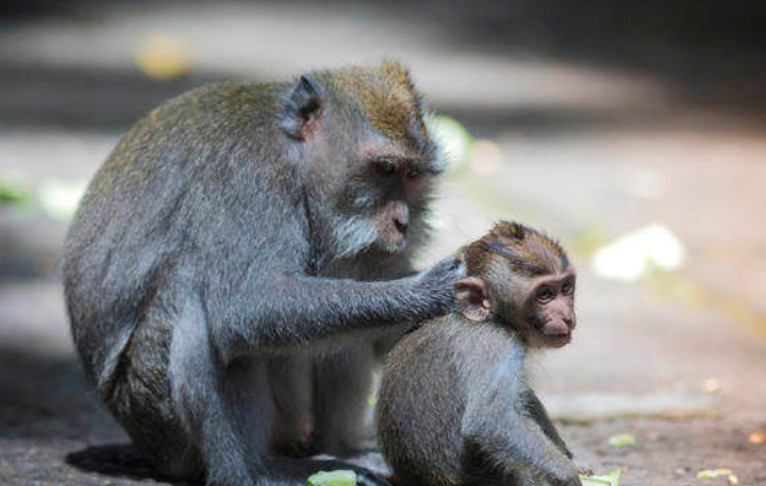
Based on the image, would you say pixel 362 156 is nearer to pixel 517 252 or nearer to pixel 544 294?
pixel 517 252

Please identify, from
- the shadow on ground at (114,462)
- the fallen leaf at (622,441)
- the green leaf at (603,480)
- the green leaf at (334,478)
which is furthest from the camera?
the fallen leaf at (622,441)

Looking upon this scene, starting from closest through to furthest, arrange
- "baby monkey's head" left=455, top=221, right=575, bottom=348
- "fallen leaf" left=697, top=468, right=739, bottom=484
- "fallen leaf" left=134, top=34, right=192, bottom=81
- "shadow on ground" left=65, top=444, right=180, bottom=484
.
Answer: "baby monkey's head" left=455, top=221, right=575, bottom=348 < "fallen leaf" left=697, top=468, right=739, bottom=484 < "shadow on ground" left=65, top=444, right=180, bottom=484 < "fallen leaf" left=134, top=34, right=192, bottom=81

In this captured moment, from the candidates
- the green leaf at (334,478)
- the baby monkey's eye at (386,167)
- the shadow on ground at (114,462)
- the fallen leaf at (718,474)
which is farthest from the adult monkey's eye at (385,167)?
the fallen leaf at (718,474)

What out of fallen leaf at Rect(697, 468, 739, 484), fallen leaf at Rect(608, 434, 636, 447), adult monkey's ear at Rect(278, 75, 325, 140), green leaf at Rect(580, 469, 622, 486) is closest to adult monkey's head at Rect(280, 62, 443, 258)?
adult monkey's ear at Rect(278, 75, 325, 140)

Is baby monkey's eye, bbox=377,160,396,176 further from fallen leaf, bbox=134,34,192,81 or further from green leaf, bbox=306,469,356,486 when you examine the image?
fallen leaf, bbox=134,34,192,81

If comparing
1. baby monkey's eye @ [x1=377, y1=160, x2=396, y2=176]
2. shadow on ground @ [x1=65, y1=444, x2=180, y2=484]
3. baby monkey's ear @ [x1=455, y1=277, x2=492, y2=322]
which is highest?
baby monkey's eye @ [x1=377, y1=160, x2=396, y2=176]

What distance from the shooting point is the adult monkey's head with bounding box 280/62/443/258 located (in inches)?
245

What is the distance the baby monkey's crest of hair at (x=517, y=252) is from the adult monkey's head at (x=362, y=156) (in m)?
0.54

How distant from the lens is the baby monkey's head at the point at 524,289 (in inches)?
220

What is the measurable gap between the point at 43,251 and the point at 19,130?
3.65 metres

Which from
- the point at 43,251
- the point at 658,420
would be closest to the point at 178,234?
the point at 658,420

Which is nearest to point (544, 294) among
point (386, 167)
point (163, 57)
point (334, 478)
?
point (386, 167)

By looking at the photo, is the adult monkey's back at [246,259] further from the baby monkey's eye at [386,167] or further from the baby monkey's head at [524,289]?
the baby monkey's head at [524,289]

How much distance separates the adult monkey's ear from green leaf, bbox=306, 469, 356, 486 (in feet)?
4.56
